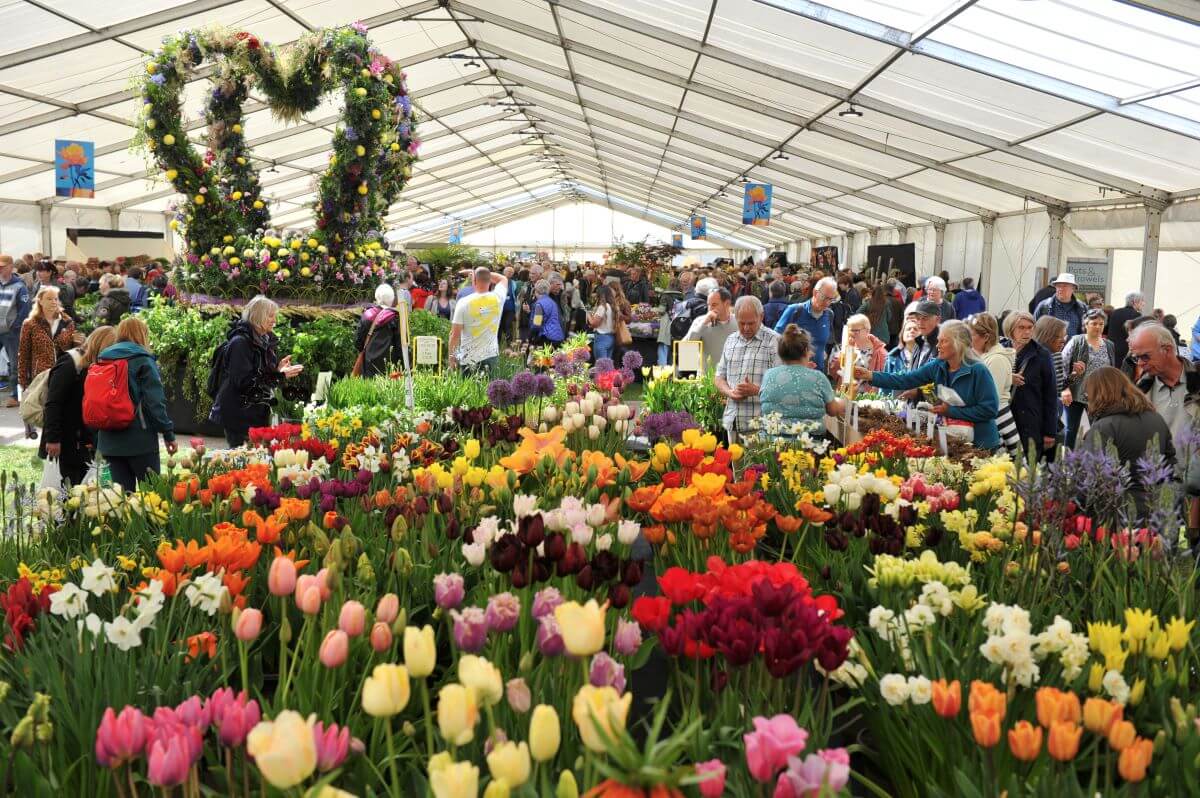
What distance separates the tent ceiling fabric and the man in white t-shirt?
12.7 feet

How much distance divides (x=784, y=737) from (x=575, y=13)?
11.8 meters

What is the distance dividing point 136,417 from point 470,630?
4.28 metres

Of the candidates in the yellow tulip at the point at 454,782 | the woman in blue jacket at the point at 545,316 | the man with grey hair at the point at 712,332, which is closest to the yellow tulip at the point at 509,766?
the yellow tulip at the point at 454,782

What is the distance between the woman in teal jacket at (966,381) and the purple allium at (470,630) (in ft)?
13.7

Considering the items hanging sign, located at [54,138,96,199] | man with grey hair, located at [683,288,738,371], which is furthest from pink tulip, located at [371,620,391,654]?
hanging sign, located at [54,138,96,199]

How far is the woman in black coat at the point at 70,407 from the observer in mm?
4984

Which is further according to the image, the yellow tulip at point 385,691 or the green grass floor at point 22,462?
the green grass floor at point 22,462

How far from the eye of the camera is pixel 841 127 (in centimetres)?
1395

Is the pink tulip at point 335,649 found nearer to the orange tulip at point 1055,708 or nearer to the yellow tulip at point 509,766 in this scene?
the yellow tulip at point 509,766

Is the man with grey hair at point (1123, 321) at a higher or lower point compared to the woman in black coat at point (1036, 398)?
higher

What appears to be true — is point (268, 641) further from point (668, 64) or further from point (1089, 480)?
point (668, 64)

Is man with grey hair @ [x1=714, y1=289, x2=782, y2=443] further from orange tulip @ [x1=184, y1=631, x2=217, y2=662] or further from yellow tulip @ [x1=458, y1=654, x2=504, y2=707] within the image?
yellow tulip @ [x1=458, y1=654, x2=504, y2=707]

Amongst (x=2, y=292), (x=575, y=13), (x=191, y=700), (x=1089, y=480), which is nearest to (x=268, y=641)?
(x=191, y=700)

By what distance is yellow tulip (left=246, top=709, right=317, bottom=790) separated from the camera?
0.96 meters
